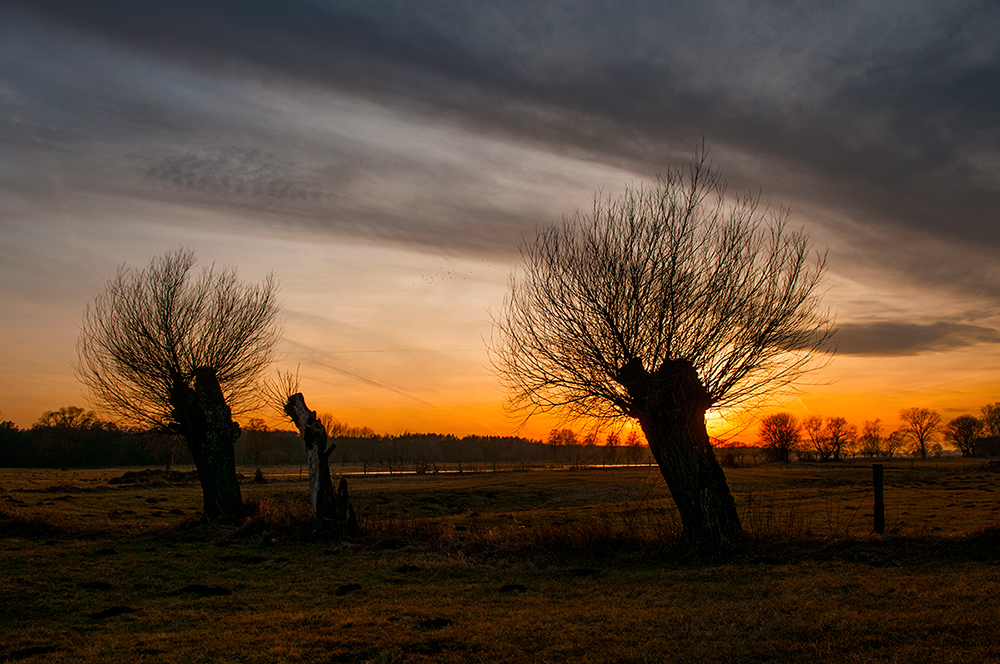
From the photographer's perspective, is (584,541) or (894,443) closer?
(584,541)

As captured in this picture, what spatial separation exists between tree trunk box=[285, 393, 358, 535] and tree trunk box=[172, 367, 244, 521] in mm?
2948

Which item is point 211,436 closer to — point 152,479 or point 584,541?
point 584,541

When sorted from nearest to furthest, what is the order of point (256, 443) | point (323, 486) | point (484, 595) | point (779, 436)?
point (484, 595) < point (323, 486) < point (256, 443) < point (779, 436)

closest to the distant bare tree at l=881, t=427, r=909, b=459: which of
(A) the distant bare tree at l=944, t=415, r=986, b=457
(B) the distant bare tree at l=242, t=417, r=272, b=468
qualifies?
(A) the distant bare tree at l=944, t=415, r=986, b=457

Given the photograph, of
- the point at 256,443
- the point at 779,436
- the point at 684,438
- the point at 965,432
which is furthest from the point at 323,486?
the point at 965,432

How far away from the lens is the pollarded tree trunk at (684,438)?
13.0m

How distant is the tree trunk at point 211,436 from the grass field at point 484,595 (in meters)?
1.96

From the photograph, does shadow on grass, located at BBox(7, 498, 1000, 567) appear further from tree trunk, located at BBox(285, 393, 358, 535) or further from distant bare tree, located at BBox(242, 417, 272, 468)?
distant bare tree, located at BBox(242, 417, 272, 468)

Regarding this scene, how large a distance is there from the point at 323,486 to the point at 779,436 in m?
114

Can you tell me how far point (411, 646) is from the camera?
6.97m

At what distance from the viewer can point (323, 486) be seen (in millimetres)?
17375

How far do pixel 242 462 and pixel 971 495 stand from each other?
108940 mm

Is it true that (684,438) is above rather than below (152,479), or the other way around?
above

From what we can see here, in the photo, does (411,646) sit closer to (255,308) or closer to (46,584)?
(46,584)
